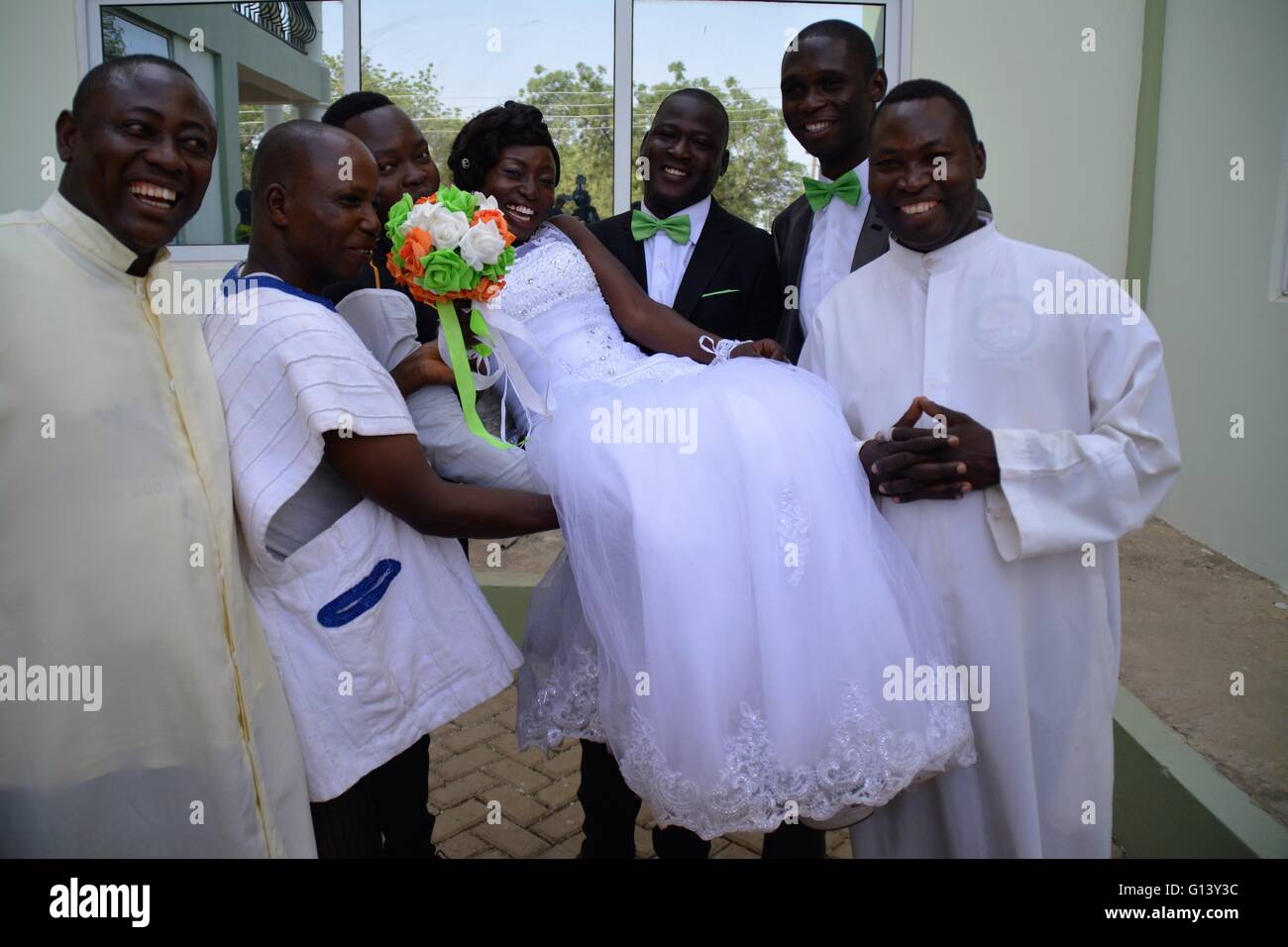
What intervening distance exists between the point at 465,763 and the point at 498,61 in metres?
4.19

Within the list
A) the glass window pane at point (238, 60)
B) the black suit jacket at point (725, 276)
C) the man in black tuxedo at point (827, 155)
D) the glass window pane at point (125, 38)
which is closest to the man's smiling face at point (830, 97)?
the man in black tuxedo at point (827, 155)

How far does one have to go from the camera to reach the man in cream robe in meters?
1.87

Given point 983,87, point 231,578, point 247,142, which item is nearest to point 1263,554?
point 983,87

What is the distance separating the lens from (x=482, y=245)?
7.70 feet

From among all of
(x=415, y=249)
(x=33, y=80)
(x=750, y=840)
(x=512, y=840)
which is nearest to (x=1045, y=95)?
(x=750, y=840)

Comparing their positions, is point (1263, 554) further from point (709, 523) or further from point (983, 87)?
point (709, 523)

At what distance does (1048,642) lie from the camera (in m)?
2.46

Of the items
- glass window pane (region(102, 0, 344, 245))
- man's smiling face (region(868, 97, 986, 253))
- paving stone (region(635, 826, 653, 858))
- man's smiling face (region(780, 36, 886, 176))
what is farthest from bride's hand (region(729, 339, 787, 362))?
glass window pane (region(102, 0, 344, 245))

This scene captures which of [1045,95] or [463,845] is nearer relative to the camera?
[463,845]

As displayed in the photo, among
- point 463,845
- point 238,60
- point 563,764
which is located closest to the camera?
point 463,845

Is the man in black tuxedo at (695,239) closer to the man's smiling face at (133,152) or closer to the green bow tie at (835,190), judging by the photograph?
the green bow tie at (835,190)

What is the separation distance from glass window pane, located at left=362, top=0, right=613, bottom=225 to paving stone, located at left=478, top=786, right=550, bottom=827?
3826 mm

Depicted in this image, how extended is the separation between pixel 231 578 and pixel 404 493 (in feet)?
1.27

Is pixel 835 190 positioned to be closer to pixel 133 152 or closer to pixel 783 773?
pixel 783 773
